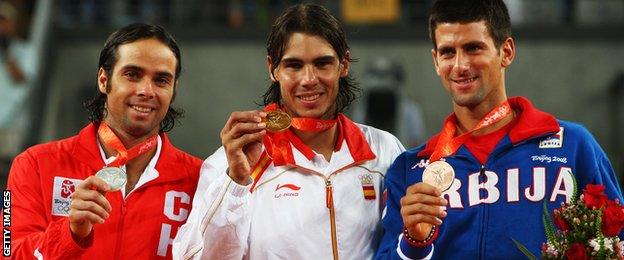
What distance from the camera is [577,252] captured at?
320cm

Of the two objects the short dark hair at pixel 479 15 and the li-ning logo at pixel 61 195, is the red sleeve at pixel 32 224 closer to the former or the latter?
the li-ning logo at pixel 61 195

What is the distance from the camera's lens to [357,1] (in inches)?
456

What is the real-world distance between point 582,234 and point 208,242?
4.89ft

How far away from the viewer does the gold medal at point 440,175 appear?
3.63m

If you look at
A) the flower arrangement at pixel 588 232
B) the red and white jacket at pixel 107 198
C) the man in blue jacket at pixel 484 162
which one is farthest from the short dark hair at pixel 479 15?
the red and white jacket at pixel 107 198

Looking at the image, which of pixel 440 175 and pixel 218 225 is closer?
pixel 440 175

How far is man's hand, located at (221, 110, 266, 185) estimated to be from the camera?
12.2 ft

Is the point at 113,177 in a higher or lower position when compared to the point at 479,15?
lower

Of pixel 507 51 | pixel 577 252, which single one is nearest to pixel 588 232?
pixel 577 252

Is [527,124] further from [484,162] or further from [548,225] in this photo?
[548,225]

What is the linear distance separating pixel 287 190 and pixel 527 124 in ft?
3.53

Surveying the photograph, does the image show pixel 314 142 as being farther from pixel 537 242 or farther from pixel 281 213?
pixel 537 242

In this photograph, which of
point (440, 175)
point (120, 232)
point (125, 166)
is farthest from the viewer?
point (125, 166)

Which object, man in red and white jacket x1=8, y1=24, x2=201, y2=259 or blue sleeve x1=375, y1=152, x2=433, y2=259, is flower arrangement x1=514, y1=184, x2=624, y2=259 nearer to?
blue sleeve x1=375, y1=152, x2=433, y2=259
